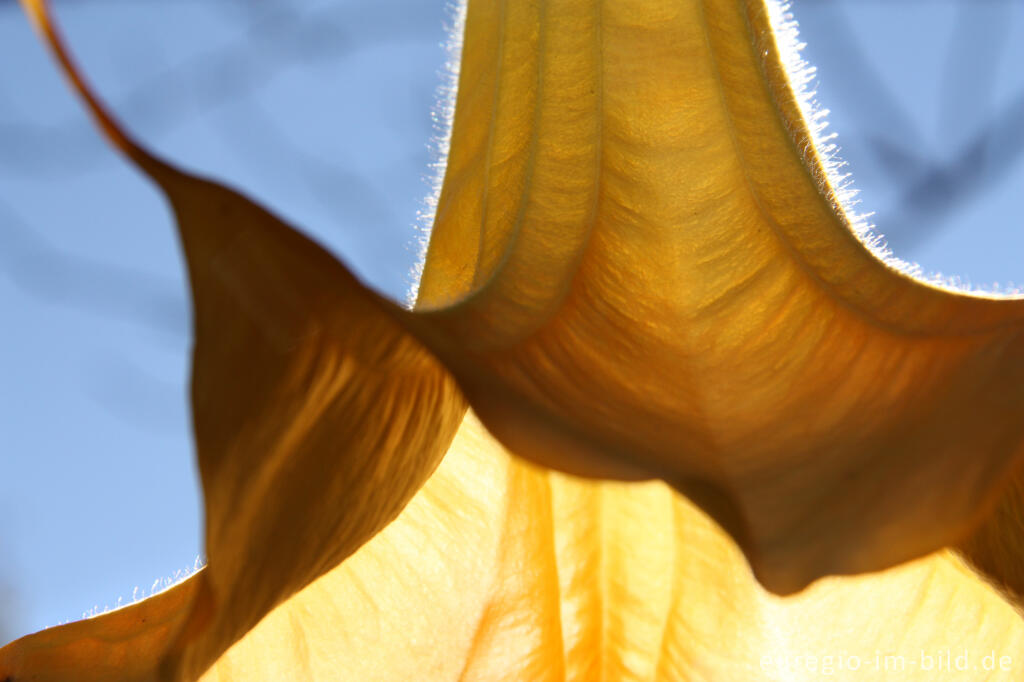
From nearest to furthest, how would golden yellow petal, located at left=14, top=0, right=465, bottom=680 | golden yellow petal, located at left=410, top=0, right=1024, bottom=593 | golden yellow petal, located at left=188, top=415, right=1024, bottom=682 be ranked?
golden yellow petal, located at left=14, top=0, right=465, bottom=680 < golden yellow petal, located at left=410, top=0, right=1024, bottom=593 < golden yellow petal, located at left=188, top=415, right=1024, bottom=682

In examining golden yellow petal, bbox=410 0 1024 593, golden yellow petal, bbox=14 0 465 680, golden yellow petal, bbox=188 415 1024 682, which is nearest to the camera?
golden yellow petal, bbox=14 0 465 680

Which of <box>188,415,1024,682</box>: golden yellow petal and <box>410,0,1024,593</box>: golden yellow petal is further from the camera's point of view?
<box>188,415,1024,682</box>: golden yellow petal

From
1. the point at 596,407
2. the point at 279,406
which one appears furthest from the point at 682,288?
the point at 279,406

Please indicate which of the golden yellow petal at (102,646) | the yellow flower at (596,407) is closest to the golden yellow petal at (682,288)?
the yellow flower at (596,407)

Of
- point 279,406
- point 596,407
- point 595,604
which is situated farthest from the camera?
point 595,604

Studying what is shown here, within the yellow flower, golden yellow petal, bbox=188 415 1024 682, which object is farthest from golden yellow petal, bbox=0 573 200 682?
golden yellow petal, bbox=188 415 1024 682

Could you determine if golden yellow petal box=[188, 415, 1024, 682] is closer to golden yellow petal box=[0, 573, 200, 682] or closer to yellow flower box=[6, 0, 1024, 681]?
yellow flower box=[6, 0, 1024, 681]

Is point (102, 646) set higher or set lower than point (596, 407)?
lower

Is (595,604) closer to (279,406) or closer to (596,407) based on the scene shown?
(596,407)
